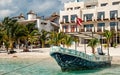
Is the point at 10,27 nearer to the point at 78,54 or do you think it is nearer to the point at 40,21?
the point at 40,21

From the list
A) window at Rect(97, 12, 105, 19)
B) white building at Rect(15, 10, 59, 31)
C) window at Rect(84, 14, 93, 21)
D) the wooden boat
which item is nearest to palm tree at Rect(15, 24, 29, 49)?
window at Rect(84, 14, 93, 21)

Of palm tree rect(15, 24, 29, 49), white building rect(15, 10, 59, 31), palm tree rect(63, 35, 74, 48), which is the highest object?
white building rect(15, 10, 59, 31)

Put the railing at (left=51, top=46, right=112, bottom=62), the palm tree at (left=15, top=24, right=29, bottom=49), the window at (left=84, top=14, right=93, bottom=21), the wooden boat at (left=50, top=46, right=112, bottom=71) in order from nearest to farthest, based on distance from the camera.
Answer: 1. the railing at (left=51, top=46, right=112, bottom=62)
2. the wooden boat at (left=50, top=46, right=112, bottom=71)
3. the palm tree at (left=15, top=24, right=29, bottom=49)
4. the window at (left=84, top=14, right=93, bottom=21)

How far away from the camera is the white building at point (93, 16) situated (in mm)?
62312

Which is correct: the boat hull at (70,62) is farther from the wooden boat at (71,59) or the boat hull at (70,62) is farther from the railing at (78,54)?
the railing at (78,54)

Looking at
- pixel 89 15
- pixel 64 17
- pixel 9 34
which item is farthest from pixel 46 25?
pixel 9 34

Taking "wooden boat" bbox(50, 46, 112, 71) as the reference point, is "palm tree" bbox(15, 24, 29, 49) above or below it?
above

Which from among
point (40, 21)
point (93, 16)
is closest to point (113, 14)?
point (93, 16)

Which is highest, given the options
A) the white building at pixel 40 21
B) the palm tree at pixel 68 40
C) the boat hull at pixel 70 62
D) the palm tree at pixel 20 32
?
the white building at pixel 40 21

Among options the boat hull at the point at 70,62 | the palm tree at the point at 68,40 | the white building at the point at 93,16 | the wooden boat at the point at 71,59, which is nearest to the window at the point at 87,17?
the white building at the point at 93,16

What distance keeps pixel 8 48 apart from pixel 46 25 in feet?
62.2

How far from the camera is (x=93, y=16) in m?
65.8

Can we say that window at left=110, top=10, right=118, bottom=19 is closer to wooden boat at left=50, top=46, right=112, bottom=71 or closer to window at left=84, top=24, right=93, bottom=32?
window at left=84, top=24, right=93, bottom=32

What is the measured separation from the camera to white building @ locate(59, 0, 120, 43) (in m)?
62.3
